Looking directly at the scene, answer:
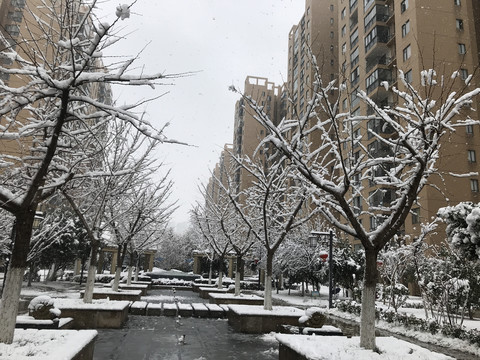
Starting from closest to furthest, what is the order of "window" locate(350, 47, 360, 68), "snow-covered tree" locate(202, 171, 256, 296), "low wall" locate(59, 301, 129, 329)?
"low wall" locate(59, 301, 129, 329) < "snow-covered tree" locate(202, 171, 256, 296) < "window" locate(350, 47, 360, 68)

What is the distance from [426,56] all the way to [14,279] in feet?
110

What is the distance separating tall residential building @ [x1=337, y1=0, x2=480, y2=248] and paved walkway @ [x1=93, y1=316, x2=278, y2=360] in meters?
18.2

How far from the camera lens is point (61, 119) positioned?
518 centimetres

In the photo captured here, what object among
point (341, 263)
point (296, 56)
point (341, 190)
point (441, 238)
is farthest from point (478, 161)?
point (296, 56)

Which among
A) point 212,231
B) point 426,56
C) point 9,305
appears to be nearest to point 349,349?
point 9,305

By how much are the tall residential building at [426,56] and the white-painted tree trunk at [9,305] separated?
78.4ft

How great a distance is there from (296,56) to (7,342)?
207 feet

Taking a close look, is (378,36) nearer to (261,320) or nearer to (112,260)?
(261,320)

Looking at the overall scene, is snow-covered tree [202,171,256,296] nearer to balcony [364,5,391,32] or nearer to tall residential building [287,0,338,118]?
balcony [364,5,391,32]

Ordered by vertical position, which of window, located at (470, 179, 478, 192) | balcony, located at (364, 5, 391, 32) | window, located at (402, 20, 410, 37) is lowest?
window, located at (470, 179, 478, 192)

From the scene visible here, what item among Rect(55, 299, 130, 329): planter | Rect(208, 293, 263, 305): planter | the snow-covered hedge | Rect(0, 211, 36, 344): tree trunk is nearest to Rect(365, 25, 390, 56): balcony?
the snow-covered hedge

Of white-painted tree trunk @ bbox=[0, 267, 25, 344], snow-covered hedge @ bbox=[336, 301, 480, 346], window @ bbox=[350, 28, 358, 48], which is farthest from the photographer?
window @ bbox=[350, 28, 358, 48]

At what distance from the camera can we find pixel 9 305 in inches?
206

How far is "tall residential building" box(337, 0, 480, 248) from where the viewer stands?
29.4m
